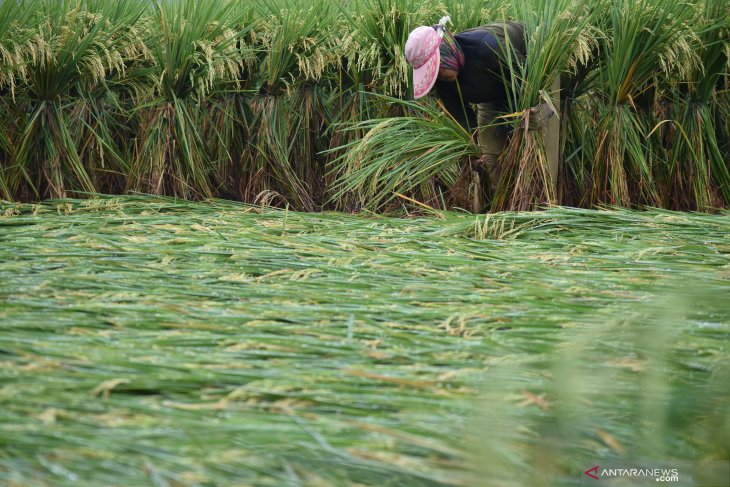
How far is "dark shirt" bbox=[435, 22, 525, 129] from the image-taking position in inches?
131

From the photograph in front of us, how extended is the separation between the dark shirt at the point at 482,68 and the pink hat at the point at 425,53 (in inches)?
7.2

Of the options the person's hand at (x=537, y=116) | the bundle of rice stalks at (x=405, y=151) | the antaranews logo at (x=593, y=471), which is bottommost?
the antaranews logo at (x=593, y=471)

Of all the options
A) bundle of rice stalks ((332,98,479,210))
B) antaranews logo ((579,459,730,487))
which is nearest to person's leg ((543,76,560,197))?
bundle of rice stalks ((332,98,479,210))

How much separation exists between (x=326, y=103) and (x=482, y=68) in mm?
751

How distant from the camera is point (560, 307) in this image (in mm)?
1757

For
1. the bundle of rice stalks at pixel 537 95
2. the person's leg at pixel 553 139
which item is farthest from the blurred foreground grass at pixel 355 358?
the person's leg at pixel 553 139

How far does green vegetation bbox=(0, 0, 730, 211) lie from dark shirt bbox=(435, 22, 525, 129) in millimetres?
89

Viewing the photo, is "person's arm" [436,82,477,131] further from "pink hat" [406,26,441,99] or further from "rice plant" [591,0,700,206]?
"rice plant" [591,0,700,206]

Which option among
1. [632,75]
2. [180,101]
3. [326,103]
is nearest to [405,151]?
[326,103]

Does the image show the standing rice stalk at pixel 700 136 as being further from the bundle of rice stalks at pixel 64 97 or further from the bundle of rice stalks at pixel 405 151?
the bundle of rice stalks at pixel 64 97

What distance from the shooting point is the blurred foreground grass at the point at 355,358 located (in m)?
1.06

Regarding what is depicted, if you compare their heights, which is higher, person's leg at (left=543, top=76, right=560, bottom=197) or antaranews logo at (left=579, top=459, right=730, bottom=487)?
person's leg at (left=543, top=76, right=560, bottom=197)

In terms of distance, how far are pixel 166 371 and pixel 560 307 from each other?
0.81 meters

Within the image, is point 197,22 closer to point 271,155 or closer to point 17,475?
point 271,155
